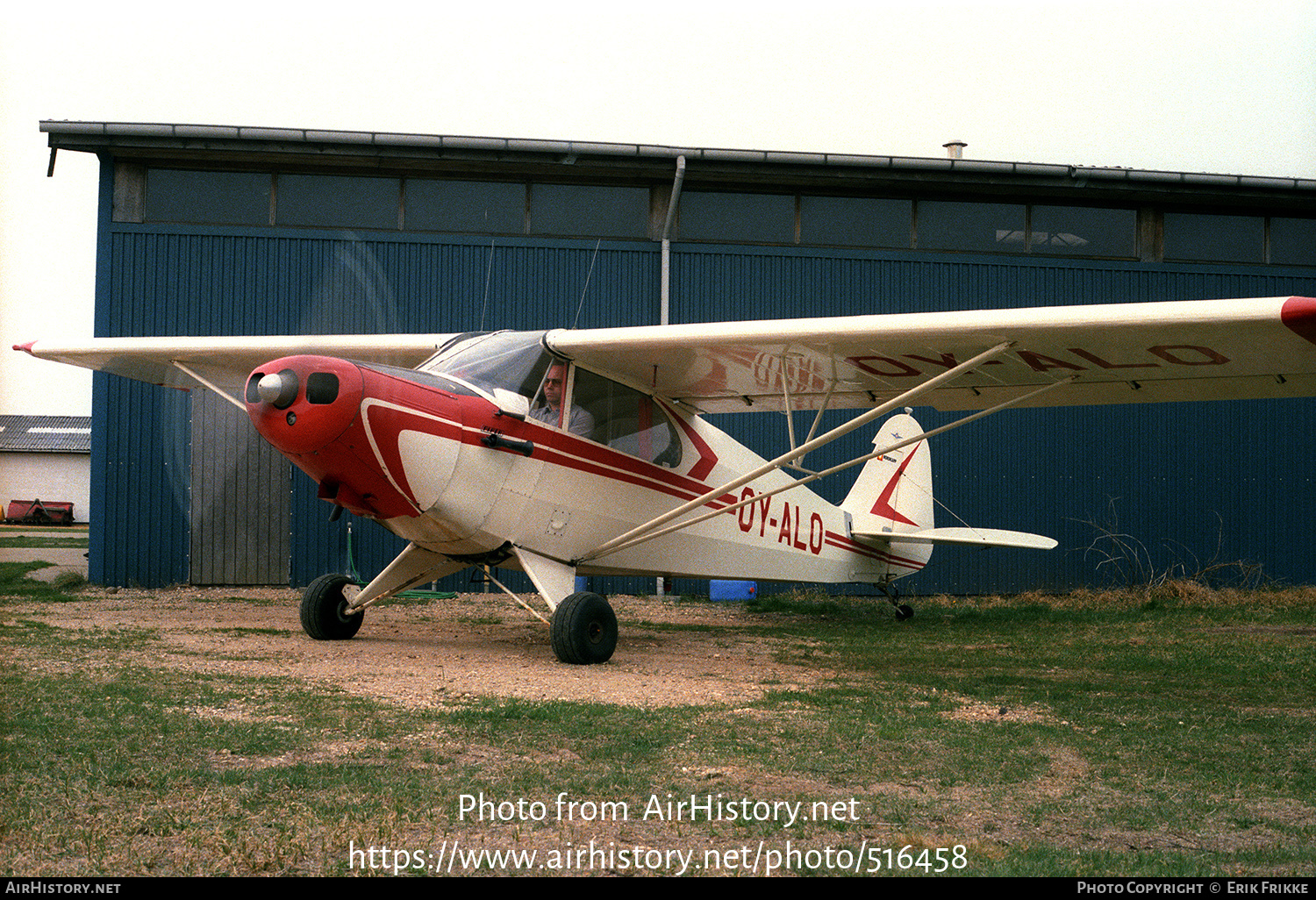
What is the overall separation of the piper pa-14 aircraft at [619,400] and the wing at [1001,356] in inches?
0.9

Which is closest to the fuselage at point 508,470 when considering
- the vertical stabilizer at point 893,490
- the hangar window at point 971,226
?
the vertical stabilizer at point 893,490

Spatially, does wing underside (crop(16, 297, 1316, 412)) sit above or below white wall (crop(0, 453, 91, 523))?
above

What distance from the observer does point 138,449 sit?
14.2 m

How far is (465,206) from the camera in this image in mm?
14820

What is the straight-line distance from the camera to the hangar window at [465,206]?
48.4 feet

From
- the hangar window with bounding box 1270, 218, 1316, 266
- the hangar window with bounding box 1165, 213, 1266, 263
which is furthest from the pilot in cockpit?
the hangar window with bounding box 1270, 218, 1316, 266

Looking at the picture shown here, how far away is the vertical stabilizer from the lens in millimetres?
12602

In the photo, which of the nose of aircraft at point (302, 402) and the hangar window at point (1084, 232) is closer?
the nose of aircraft at point (302, 402)

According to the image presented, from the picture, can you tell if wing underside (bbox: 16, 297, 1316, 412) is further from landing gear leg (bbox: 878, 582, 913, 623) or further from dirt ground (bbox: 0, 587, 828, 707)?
landing gear leg (bbox: 878, 582, 913, 623)

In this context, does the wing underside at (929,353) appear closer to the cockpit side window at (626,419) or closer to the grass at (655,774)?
the cockpit side window at (626,419)

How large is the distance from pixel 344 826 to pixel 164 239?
1306 cm

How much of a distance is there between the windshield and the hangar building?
615cm

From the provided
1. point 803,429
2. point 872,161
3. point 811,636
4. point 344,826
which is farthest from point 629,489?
point 872,161

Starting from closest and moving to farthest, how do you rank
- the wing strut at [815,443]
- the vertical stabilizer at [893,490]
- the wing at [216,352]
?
the wing strut at [815,443]
the wing at [216,352]
the vertical stabilizer at [893,490]
